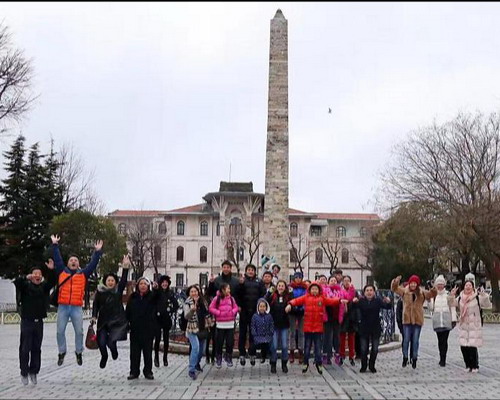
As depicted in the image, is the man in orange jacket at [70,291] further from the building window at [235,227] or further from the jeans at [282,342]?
the building window at [235,227]

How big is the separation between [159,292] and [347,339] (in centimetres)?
476

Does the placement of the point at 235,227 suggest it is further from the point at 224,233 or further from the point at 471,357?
the point at 471,357

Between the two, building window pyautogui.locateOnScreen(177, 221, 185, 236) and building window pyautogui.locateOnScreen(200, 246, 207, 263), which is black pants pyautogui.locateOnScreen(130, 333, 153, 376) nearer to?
building window pyautogui.locateOnScreen(177, 221, 185, 236)

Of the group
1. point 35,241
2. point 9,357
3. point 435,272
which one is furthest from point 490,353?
point 435,272

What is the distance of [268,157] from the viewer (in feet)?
77.8

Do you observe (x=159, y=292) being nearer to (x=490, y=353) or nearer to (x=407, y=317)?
(x=407, y=317)

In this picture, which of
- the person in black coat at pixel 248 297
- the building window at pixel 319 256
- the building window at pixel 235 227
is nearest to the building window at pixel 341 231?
the building window at pixel 319 256

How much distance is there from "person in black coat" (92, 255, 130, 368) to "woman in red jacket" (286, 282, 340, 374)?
3032 millimetres

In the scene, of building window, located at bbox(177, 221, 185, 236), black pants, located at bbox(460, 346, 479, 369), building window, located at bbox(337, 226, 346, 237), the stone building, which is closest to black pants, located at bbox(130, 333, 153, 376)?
black pants, located at bbox(460, 346, 479, 369)

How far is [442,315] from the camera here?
555 inches

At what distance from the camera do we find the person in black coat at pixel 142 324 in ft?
38.5

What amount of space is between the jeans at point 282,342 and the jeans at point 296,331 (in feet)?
2.56

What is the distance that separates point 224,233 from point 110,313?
66.0 metres

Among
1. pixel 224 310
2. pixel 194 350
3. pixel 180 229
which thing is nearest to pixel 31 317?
pixel 194 350
